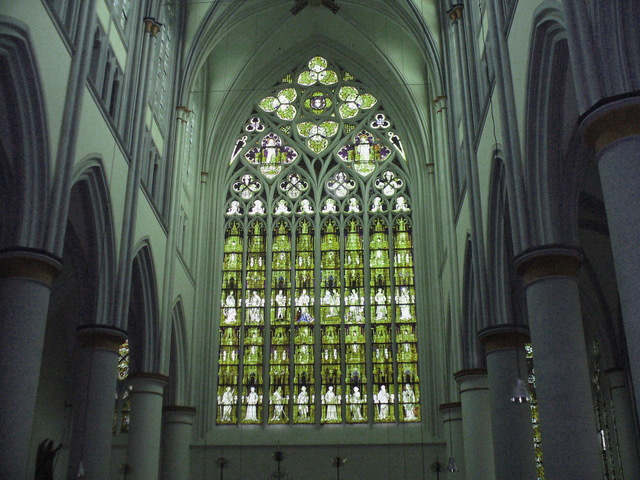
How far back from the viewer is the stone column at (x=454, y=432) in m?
20.1

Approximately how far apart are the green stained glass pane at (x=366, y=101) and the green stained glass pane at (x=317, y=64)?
1689 millimetres

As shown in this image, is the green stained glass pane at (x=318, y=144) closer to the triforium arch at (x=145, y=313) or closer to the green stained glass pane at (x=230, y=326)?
the green stained glass pane at (x=230, y=326)

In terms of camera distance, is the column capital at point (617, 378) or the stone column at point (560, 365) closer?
the stone column at point (560, 365)

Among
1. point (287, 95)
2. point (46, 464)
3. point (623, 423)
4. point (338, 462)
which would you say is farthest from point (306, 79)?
point (46, 464)

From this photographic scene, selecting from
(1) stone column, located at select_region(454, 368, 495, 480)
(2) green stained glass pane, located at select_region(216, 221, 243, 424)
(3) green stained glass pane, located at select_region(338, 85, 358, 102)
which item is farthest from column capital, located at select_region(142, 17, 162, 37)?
(1) stone column, located at select_region(454, 368, 495, 480)

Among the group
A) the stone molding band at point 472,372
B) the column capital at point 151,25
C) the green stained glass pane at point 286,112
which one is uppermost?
the green stained glass pane at point 286,112

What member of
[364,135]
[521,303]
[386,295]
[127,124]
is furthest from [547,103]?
[364,135]

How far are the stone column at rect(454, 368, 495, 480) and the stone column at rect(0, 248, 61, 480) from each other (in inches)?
360

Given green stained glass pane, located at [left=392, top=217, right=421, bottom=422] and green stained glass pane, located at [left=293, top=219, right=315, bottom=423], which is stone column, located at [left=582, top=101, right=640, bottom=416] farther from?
green stained glass pane, located at [left=293, top=219, right=315, bottom=423]

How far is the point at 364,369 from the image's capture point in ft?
77.5

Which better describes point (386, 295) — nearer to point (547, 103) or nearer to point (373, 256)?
point (373, 256)

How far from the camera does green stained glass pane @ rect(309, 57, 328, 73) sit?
2745 centimetres

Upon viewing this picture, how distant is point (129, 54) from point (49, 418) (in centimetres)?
1097

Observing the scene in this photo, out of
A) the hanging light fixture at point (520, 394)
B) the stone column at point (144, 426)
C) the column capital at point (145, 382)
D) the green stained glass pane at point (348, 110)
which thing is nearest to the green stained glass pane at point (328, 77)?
the green stained glass pane at point (348, 110)
